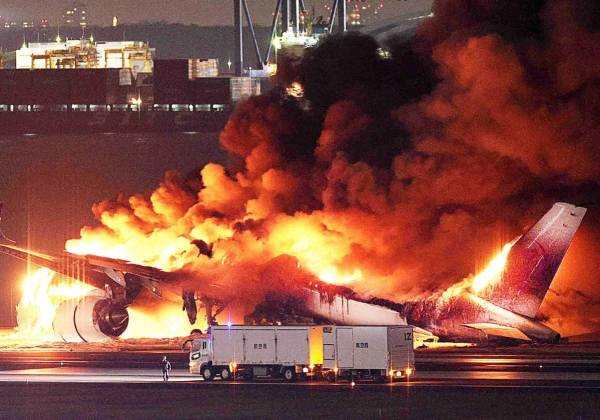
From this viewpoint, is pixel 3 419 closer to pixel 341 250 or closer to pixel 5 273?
pixel 341 250

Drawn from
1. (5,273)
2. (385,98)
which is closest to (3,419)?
(385,98)

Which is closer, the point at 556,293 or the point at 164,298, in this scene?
the point at 164,298

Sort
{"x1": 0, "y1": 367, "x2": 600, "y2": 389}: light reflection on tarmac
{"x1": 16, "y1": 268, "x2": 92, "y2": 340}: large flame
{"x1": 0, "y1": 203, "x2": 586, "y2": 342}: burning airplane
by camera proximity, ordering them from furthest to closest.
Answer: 1. {"x1": 16, "y1": 268, "x2": 92, "y2": 340}: large flame
2. {"x1": 0, "y1": 203, "x2": 586, "y2": 342}: burning airplane
3. {"x1": 0, "y1": 367, "x2": 600, "y2": 389}: light reflection on tarmac

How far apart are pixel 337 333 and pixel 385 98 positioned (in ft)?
109

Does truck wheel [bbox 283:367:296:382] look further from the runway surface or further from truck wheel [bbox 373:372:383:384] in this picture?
truck wheel [bbox 373:372:383:384]

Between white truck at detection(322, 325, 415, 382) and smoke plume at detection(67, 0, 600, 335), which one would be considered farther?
smoke plume at detection(67, 0, 600, 335)

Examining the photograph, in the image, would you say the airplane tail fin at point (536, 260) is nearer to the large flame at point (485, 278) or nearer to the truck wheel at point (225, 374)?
the large flame at point (485, 278)

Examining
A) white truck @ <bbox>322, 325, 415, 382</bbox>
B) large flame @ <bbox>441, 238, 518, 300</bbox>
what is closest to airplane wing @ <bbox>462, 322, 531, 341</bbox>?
large flame @ <bbox>441, 238, 518, 300</bbox>

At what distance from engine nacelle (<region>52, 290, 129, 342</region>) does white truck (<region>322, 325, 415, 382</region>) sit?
24726 millimetres

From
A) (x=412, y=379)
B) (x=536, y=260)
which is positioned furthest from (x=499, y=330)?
(x=412, y=379)

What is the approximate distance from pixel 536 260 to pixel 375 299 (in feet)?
33.3

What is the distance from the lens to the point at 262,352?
5991 centimetres

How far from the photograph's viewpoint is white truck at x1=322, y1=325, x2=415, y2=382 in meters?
57.9

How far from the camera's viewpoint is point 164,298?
266 ft
